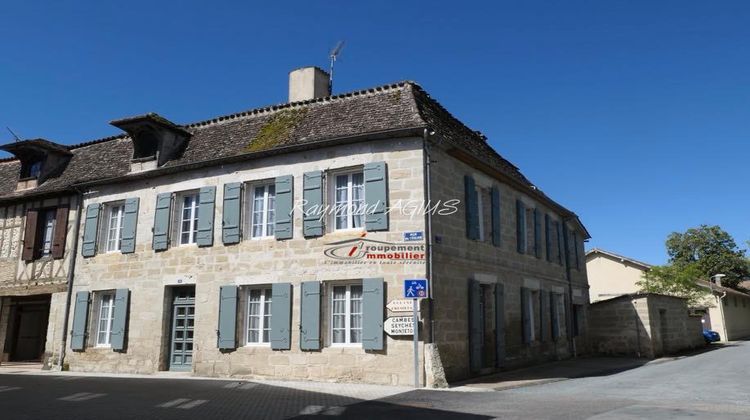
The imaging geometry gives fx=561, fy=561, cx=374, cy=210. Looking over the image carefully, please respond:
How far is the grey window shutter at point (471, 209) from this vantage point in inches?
505

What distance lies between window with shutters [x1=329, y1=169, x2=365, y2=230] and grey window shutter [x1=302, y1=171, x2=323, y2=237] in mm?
282

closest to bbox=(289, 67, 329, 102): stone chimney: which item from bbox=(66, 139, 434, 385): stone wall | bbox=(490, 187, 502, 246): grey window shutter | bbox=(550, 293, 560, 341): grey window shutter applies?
bbox=(66, 139, 434, 385): stone wall

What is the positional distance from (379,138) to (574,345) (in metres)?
11.5

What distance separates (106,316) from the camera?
48.6ft

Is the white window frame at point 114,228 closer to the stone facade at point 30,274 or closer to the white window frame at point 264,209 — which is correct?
the stone facade at point 30,274

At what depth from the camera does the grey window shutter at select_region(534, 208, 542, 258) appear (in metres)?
16.9

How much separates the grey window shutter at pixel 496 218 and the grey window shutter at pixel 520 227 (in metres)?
1.36

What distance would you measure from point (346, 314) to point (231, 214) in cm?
375

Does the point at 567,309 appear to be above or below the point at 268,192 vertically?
below

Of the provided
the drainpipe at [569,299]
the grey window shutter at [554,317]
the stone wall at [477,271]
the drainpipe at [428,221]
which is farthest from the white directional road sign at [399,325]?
the drainpipe at [569,299]

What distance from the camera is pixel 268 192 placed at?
1311 cm

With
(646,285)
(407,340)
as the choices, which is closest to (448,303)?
(407,340)

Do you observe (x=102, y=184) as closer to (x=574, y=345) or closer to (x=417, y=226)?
(x=417, y=226)

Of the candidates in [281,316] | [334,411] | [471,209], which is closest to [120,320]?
[281,316]
